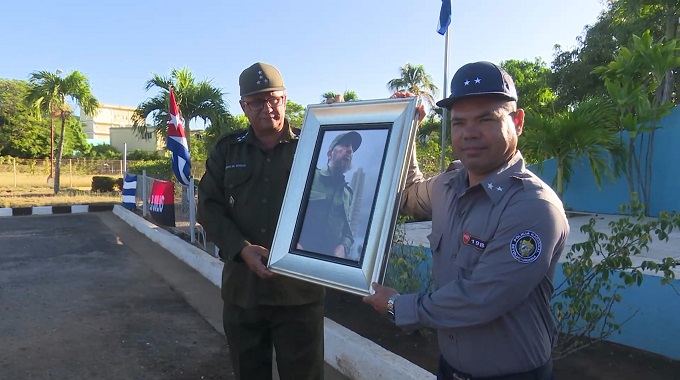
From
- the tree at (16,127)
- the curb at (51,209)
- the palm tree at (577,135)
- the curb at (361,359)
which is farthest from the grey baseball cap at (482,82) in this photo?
the tree at (16,127)

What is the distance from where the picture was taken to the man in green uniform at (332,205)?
1807 millimetres

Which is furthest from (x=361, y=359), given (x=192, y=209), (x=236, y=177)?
(x=192, y=209)

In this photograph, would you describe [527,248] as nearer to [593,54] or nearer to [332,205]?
[332,205]

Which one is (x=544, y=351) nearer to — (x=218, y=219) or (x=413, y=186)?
(x=413, y=186)

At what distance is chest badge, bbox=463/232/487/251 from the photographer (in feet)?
4.78

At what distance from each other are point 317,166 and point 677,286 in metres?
2.45

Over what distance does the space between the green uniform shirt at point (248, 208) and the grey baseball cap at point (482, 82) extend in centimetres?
111

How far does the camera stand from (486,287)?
4.50 feet

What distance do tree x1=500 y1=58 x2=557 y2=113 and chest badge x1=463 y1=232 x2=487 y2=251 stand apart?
13.1 meters

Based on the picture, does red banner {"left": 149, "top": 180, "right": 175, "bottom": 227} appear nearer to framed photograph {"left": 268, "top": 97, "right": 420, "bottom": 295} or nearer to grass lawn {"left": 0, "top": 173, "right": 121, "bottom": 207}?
grass lawn {"left": 0, "top": 173, "right": 121, "bottom": 207}

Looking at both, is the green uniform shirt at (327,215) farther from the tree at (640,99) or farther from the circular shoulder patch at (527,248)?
the tree at (640,99)

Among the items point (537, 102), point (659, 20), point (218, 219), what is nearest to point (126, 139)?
point (537, 102)

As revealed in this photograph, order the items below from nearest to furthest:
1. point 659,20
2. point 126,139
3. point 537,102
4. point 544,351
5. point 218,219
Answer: point 544,351 < point 218,219 < point 659,20 < point 537,102 < point 126,139

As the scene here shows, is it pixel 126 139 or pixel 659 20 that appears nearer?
pixel 659 20
